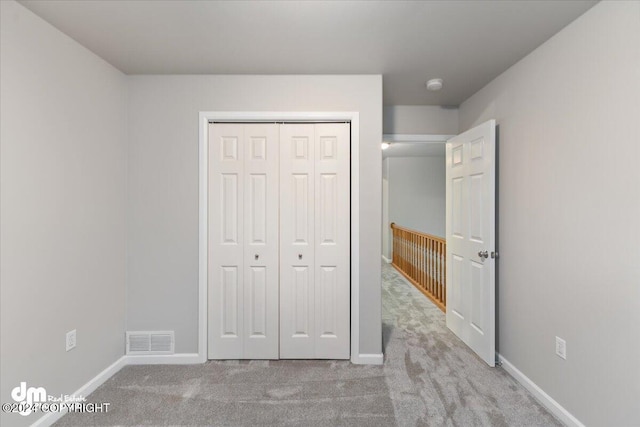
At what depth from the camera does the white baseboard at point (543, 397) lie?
5.78 feet

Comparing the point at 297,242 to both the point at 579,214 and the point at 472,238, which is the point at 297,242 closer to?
the point at 472,238

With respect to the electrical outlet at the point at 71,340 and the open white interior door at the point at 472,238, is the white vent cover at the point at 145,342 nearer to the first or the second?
the electrical outlet at the point at 71,340

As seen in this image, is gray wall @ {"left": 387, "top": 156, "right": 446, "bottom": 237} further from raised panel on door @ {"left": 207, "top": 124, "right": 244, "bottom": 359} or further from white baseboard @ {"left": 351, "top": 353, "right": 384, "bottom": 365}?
raised panel on door @ {"left": 207, "top": 124, "right": 244, "bottom": 359}

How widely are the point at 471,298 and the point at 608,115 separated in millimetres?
1719

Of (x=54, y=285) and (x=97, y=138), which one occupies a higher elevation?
(x=97, y=138)

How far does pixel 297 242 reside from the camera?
2.52m

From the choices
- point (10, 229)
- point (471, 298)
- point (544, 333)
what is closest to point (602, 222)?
point (544, 333)

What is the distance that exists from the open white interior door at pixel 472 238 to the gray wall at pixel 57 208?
2.98 m

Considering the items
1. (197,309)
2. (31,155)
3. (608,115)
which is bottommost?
(197,309)

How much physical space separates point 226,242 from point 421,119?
95.3 inches

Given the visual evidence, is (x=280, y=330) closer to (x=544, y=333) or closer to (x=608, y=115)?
(x=544, y=333)

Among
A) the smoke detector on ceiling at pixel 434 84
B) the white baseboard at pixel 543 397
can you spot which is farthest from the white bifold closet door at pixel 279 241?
the white baseboard at pixel 543 397

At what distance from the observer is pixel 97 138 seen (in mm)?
2176

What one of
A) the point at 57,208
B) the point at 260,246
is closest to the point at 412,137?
the point at 260,246
